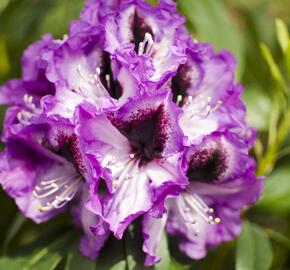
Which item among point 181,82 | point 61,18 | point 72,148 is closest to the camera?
point 72,148

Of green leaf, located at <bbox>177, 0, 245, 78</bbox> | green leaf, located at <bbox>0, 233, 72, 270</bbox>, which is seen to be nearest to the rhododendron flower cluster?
green leaf, located at <bbox>0, 233, 72, 270</bbox>

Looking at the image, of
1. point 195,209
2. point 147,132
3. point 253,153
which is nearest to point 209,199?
point 195,209

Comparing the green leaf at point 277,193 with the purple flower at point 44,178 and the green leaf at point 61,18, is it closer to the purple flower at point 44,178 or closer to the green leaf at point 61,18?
the purple flower at point 44,178

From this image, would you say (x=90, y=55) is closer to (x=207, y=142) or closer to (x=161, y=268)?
(x=207, y=142)

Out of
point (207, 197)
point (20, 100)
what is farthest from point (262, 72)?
point (20, 100)

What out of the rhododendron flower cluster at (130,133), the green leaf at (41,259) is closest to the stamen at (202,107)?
the rhododendron flower cluster at (130,133)

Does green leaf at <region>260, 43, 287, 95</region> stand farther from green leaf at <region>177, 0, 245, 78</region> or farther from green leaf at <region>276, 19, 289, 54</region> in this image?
green leaf at <region>177, 0, 245, 78</region>

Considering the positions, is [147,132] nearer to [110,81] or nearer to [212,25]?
[110,81]
